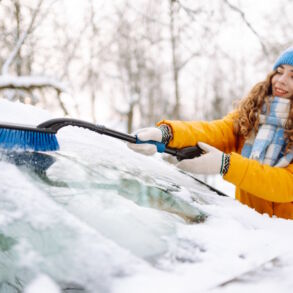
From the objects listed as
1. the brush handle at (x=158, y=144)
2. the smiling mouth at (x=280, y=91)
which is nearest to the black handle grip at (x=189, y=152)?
the brush handle at (x=158, y=144)

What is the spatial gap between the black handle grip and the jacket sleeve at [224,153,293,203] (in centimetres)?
20

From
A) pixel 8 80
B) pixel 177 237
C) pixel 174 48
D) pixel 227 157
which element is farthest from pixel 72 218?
pixel 174 48

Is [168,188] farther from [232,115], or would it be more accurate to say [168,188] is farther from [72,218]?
[232,115]

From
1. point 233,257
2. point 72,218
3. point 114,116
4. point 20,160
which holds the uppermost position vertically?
point 20,160

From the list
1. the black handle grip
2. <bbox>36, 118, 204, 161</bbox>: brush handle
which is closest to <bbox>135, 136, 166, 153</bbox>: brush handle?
<bbox>36, 118, 204, 161</bbox>: brush handle

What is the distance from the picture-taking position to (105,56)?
49.7 ft

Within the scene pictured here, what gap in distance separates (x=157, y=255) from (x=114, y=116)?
19427 millimetres

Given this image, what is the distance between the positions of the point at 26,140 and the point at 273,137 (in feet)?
4.57

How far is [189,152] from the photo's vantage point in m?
1.81

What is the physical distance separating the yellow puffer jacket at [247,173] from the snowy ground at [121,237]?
390 millimetres

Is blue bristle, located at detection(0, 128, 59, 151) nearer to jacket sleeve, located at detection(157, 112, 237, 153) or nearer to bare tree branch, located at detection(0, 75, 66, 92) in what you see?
jacket sleeve, located at detection(157, 112, 237, 153)

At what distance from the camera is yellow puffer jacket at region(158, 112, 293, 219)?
1678mm

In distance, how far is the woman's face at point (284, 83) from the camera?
1994mm

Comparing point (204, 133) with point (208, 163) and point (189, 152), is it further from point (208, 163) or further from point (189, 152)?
point (208, 163)
